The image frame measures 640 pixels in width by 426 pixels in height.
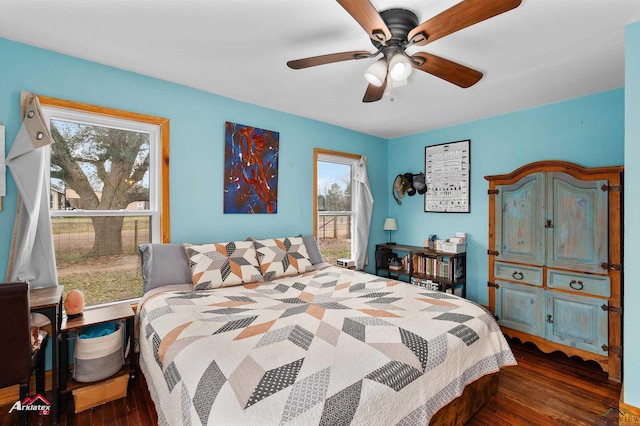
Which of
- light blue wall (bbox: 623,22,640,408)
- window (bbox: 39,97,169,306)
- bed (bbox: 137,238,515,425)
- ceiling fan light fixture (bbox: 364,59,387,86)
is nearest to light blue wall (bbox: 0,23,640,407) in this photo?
light blue wall (bbox: 623,22,640,408)

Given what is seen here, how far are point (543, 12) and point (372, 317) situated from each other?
6.56ft

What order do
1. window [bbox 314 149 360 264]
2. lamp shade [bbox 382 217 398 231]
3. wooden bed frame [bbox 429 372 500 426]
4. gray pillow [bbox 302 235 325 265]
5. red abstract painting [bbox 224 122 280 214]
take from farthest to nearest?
lamp shade [bbox 382 217 398 231] → window [bbox 314 149 360 264] → gray pillow [bbox 302 235 325 265] → red abstract painting [bbox 224 122 280 214] → wooden bed frame [bbox 429 372 500 426]

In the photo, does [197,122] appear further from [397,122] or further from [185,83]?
[397,122]

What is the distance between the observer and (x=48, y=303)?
69.9 inches

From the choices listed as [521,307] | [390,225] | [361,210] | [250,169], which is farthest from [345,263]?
[521,307]

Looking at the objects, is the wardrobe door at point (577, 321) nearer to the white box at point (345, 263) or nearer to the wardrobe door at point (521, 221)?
the wardrobe door at point (521, 221)

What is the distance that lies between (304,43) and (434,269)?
116 inches

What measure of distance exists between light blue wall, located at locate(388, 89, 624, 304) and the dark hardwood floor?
108 centimetres

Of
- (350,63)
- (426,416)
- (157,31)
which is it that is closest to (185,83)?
(157,31)

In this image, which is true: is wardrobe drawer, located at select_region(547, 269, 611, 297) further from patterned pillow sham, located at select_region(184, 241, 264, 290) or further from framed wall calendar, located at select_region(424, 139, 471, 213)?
patterned pillow sham, located at select_region(184, 241, 264, 290)

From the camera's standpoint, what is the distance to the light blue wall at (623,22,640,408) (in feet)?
5.78

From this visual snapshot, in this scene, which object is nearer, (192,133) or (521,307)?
(192,133)

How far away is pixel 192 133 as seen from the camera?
2846 millimetres

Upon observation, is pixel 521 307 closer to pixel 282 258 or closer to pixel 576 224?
pixel 576 224
